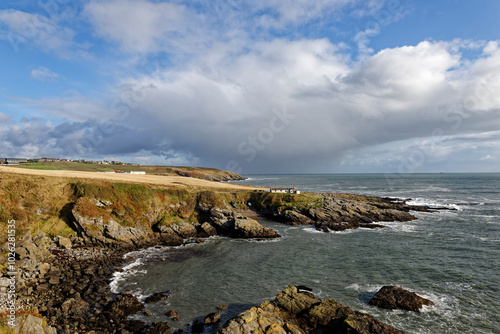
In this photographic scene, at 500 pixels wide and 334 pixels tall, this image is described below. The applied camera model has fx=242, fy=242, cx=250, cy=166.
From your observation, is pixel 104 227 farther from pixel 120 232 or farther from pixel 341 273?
pixel 341 273

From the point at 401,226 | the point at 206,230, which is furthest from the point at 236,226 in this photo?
the point at 401,226

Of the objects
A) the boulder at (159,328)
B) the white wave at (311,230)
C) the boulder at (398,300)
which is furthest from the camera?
the white wave at (311,230)

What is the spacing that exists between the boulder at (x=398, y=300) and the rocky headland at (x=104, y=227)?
5387mm

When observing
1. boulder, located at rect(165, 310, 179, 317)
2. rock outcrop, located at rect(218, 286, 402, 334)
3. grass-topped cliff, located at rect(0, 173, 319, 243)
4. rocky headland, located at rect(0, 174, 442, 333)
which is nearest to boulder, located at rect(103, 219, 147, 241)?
rocky headland, located at rect(0, 174, 442, 333)

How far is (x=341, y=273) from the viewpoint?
31.1 meters

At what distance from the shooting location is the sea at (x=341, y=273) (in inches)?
882

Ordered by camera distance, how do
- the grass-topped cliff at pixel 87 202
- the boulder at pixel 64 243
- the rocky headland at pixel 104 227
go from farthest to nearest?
1. the grass-topped cliff at pixel 87 202
2. the boulder at pixel 64 243
3. the rocky headland at pixel 104 227

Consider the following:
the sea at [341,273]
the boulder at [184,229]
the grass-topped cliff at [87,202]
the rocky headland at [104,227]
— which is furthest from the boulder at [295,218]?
the boulder at [184,229]

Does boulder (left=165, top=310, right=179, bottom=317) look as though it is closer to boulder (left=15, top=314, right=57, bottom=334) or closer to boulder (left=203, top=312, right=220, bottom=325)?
boulder (left=203, top=312, right=220, bottom=325)

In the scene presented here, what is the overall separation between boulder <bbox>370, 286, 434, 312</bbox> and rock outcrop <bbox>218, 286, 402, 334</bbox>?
4507 millimetres

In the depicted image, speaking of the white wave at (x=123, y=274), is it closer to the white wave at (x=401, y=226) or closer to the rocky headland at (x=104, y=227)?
the rocky headland at (x=104, y=227)

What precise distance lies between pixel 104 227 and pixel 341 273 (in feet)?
126

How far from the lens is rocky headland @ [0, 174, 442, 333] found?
72.8ft

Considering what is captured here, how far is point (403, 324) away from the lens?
20500 millimetres
